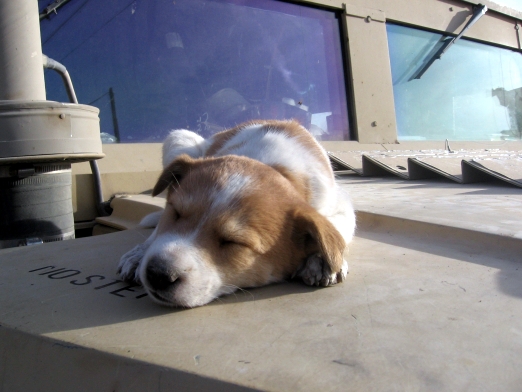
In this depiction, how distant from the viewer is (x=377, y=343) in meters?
1.31

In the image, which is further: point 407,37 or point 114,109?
point 407,37

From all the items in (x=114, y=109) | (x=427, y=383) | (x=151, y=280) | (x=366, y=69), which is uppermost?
(x=366, y=69)

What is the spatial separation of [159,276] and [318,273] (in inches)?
26.2

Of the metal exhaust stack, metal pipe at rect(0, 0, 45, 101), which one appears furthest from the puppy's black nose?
metal pipe at rect(0, 0, 45, 101)

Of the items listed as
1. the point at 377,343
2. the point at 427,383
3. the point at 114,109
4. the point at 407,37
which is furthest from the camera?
the point at 407,37

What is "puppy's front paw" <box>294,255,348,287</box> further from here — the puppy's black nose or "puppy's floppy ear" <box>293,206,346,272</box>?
the puppy's black nose

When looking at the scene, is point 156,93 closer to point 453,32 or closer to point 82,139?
point 82,139

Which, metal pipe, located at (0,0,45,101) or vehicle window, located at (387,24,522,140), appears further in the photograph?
vehicle window, located at (387,24,522,140)

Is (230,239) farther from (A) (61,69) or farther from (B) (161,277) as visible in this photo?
(A) (61,69)

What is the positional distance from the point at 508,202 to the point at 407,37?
486 centimetres

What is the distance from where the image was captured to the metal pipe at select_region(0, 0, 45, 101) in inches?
109

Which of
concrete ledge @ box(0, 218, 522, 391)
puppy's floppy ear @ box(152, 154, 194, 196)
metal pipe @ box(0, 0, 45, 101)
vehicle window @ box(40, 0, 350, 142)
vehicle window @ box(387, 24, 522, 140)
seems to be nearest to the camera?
concrete ledge @ box(0, 218, 522, 391)

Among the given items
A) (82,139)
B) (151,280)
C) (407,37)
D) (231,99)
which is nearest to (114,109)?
(231,99)

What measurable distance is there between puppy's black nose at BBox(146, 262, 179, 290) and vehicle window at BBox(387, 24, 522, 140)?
609cm
